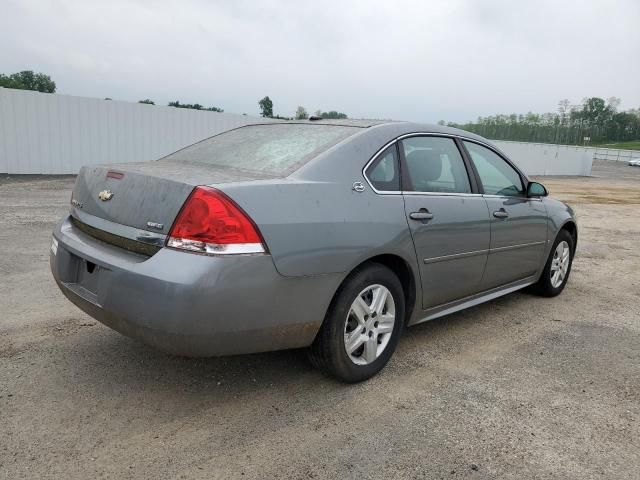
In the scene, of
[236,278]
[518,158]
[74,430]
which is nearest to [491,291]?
[236,278]

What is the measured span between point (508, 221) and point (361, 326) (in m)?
1.78

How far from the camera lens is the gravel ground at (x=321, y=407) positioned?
238 centimetres

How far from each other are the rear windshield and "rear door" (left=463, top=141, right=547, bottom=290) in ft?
4.32

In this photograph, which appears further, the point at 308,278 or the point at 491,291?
the point at 491,291

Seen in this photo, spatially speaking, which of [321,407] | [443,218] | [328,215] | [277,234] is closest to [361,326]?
[321,407]

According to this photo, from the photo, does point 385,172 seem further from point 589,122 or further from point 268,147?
point 589,122

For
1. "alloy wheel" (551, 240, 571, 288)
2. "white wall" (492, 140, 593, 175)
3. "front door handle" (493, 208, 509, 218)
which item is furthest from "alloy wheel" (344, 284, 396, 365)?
"white wall" (492, 140, 593, 175)

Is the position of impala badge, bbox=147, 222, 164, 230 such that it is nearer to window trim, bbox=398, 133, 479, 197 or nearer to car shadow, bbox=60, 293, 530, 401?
car shadow, bbox=60, 293, 530, 401

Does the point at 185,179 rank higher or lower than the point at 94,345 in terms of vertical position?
higher

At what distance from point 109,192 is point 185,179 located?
539mm

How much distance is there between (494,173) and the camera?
4.27m

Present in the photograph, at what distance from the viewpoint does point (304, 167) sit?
2906 mm

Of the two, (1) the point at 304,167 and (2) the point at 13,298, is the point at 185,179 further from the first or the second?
(2) the point at 13,298

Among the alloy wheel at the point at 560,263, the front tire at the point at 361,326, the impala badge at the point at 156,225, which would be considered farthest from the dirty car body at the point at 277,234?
the alloy wheel at the point at 560,263
